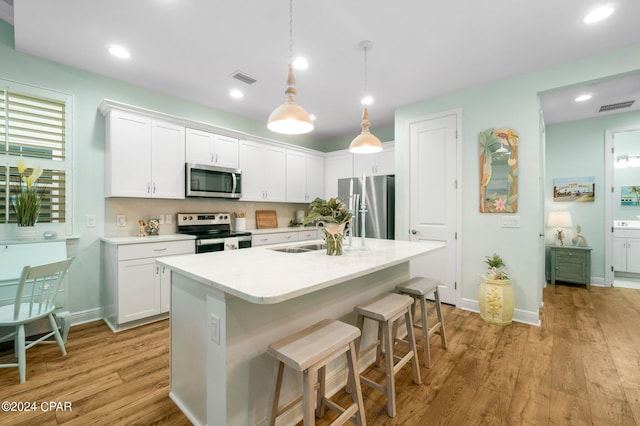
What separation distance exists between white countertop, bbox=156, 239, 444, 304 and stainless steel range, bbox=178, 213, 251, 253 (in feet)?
4.78

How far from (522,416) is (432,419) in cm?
55

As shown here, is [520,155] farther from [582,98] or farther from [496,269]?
[582,98]

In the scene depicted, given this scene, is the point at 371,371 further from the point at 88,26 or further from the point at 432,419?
the point at 88,26

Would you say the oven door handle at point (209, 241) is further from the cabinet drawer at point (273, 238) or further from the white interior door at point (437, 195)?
the white interior door at point (437, 195)

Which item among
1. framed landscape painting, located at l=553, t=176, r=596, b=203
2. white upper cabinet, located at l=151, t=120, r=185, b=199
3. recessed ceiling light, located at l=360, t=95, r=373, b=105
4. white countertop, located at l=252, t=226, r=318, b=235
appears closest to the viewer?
white upper cabinet, located at l=151, t=120, r=185, b=199

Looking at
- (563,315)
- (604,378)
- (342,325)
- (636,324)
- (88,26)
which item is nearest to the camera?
(342,325)

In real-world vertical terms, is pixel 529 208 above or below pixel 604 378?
above

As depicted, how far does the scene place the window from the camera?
2635mm

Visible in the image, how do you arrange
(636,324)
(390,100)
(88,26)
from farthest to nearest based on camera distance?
1. (390,100)
2. (636,324)
3. (88,26)

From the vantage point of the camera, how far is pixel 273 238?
428cm

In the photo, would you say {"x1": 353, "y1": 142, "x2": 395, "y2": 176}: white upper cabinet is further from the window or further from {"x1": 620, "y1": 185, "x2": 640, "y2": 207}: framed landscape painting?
{"x1": 620, "y1": 185, "x2": 640, "y2": 207}: framed landscape painting

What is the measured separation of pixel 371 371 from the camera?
7.08ft

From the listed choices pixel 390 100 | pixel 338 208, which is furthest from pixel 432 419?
pixel 390 100

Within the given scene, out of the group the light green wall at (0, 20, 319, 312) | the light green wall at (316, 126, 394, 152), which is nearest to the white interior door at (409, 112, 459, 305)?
the light green wall at (316, 126, 394, 152)
